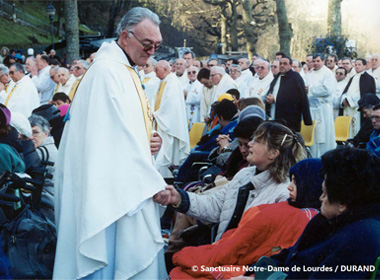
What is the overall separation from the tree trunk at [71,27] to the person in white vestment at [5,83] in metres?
7.67

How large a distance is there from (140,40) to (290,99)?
20.3ft

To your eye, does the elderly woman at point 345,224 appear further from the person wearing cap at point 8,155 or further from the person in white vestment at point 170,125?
the person in white vestment at point 170,125

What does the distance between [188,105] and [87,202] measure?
9750 mm

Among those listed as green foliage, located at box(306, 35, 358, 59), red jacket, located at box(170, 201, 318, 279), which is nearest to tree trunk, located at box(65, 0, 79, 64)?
green foliage, located at box(306, 35, 358, 59)

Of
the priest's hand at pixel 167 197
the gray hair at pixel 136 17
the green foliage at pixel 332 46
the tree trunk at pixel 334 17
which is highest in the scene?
the tree trunk at pixel 334 17

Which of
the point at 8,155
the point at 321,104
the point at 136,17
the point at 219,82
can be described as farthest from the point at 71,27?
the point at 136,17

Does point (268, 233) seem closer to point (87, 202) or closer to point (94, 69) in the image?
point (87, 202)

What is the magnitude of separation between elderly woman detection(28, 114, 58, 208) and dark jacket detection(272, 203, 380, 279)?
2.91 m

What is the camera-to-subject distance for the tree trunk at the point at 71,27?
1833 centimetres

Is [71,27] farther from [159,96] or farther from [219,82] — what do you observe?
[159,96]

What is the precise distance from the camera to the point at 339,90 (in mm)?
13578

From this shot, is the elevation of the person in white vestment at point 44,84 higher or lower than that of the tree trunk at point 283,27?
lower

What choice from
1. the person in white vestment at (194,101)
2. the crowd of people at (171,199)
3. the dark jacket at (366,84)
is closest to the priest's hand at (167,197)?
the crowd of people at (171,199)

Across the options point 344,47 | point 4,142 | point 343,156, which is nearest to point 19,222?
point 4,142
